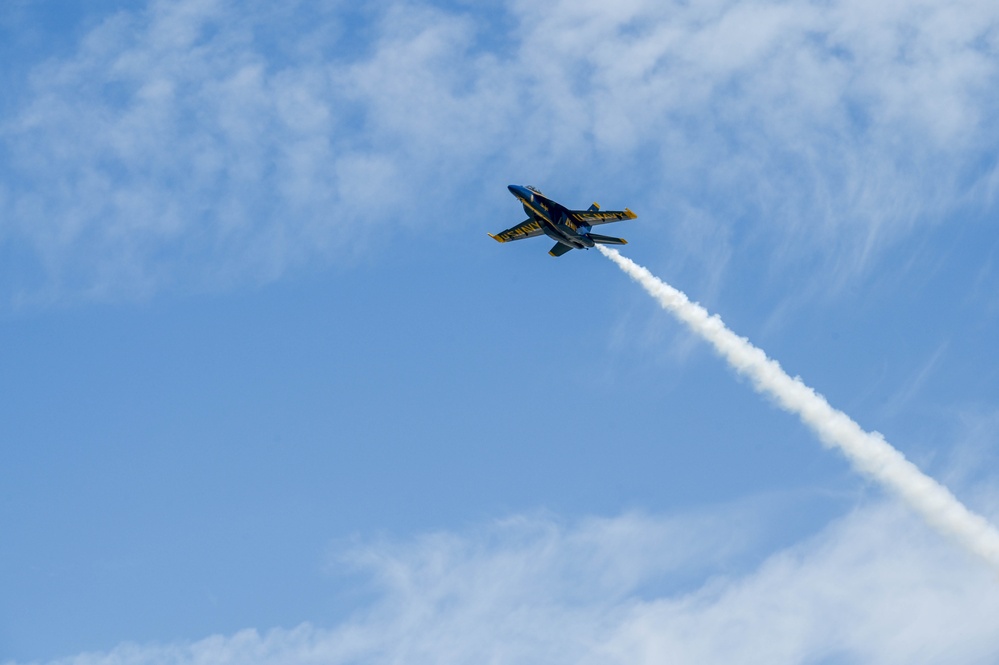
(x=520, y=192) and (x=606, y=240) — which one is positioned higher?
(x=520, y=192)

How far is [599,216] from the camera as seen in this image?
151875mm

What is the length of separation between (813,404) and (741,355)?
10.9m

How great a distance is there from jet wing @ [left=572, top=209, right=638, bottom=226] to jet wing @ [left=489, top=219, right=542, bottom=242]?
685 cm

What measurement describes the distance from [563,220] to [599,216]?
465 cm

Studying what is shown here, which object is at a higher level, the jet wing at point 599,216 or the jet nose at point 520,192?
the jet nose at point 520,192

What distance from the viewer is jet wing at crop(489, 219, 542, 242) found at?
15612cm

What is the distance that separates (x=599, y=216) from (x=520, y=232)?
1124 centimetres

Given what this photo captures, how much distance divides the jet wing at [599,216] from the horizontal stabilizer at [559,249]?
567 cm

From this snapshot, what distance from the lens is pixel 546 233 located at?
15500 cm

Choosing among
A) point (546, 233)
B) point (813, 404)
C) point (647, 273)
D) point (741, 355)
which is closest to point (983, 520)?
point (813, 404)

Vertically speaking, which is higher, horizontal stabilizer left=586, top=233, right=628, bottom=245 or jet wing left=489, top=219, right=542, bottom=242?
jet wing left=489, top=219, right=542, bottom=242

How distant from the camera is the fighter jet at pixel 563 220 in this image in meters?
151

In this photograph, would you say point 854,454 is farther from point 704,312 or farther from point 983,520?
point 704,312

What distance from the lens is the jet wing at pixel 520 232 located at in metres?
156
